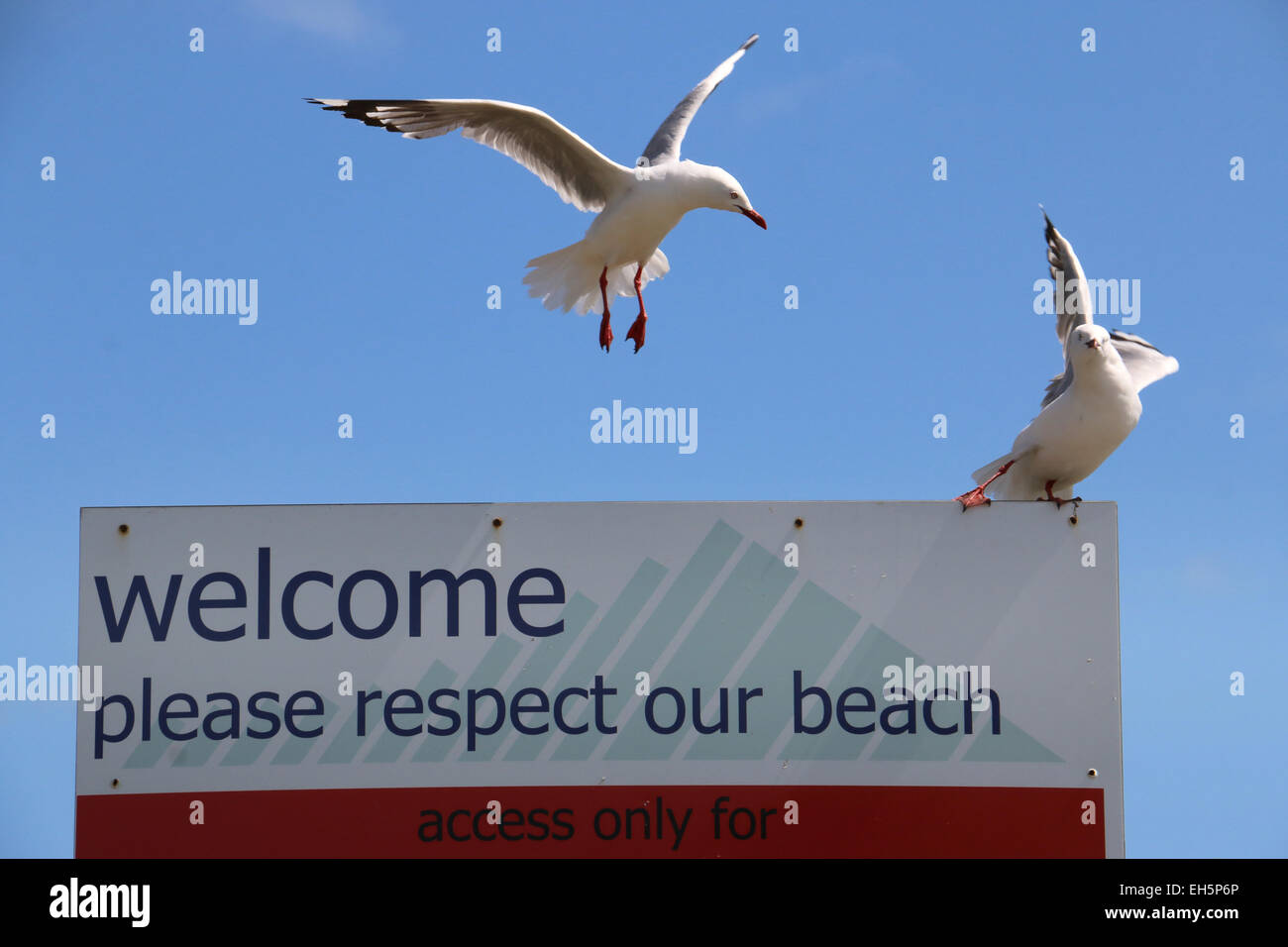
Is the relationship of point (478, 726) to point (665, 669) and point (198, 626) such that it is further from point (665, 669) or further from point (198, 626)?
point (198, 626)

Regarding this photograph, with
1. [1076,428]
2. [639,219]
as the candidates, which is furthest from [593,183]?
[1076,428]

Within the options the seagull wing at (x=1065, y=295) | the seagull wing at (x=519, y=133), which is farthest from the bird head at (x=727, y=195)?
the seagull wing at (x=1065, y=295)

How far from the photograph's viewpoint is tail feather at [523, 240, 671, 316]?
841cm

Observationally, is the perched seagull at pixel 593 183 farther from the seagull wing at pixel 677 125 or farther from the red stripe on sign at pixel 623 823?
the red stripe on sign at pixel 623 823

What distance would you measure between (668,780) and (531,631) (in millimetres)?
884

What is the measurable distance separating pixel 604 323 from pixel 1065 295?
2965mm

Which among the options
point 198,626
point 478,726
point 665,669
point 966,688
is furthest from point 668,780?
point 198,626

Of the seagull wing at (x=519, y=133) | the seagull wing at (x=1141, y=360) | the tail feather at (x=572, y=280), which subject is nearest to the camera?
the seagull wing at (x=1141, y=360)

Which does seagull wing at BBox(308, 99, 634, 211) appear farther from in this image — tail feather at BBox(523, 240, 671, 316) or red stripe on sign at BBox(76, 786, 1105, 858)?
red stripe on sign at BBox(76, 786, 1105, 858)

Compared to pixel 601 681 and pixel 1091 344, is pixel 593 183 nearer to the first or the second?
pixel 1091 344

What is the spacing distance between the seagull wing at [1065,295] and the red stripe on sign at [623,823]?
9.11ft

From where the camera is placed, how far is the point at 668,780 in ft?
17.2

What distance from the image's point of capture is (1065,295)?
747 cm

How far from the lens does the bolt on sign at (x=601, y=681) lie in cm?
522
